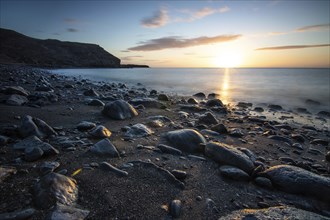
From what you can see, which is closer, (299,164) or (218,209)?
(218,209)

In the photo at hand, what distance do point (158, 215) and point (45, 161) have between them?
5.51ft

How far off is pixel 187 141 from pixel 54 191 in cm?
223

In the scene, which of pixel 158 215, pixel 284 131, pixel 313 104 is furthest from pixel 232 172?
pixel 313 104

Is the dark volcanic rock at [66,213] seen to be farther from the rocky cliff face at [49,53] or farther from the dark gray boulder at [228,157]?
the rocky cliff face at [49,53]

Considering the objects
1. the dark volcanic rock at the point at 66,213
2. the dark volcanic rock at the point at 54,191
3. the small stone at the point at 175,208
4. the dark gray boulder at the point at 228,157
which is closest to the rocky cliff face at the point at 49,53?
the dark volcanic rock at the point at 54,191

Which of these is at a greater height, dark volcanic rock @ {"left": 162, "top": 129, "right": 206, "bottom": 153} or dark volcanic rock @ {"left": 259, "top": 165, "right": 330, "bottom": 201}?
dark volcanic rock @ {"left": 162, "top": 129, "right": 206, "bottom": 153}

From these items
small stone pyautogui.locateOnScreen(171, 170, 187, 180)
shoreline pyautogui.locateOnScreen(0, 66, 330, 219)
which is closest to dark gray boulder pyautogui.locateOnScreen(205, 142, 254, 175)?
shoreline pyautogui.locateOnScreen(0, 66, 330, 219)

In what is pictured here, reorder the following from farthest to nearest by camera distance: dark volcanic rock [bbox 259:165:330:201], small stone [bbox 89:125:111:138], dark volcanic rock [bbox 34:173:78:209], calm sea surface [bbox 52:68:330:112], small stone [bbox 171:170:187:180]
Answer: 1. calm sea surface [bbox 52:68:330:112]
2. small stone [bbox 89:125:111:138]
3. small stone [bbox 171:170:187:180]
4. dark volcanic rock [bbox 259:165:330:201]
5. dark volcanic rock [bbox 34:173:78:209]

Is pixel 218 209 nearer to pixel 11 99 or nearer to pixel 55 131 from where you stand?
pixel 55 131

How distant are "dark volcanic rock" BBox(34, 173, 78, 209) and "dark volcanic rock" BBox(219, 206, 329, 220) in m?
1.54

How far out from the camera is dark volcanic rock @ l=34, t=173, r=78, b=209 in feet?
5.61

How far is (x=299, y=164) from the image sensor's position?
340 centimetres

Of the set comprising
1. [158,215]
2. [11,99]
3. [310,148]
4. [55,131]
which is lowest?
[310,148]

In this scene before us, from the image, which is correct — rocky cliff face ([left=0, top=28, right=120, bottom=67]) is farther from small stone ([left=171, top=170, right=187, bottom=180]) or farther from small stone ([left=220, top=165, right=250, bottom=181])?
small stone ([left=220, top=165, right=250, bottom=181])
